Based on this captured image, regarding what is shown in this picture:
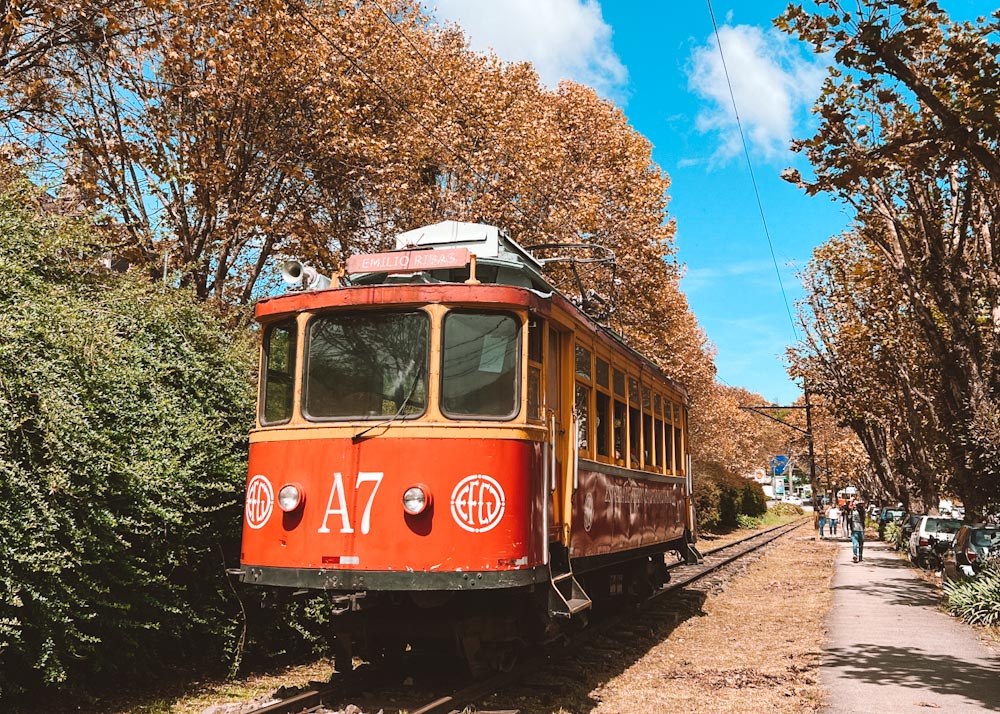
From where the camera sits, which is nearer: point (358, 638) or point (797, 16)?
point (358, 638)

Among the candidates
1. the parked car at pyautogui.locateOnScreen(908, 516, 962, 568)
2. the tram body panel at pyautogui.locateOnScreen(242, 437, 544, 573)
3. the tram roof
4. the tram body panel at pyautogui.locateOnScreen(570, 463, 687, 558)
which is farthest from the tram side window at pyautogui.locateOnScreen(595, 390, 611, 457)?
the parked car at pyautogui.locateOnScreen(908, 516, 962, 568)

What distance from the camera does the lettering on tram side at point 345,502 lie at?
6.69m

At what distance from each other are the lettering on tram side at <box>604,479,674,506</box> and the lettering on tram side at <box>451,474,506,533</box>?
8.45 feet

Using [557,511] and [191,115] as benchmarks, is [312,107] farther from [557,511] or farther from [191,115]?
[557,511]

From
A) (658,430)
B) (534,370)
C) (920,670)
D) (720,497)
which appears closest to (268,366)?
(534,370)

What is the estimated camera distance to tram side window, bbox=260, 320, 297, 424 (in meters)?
7.40

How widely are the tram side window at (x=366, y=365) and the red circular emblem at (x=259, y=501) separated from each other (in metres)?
0.65

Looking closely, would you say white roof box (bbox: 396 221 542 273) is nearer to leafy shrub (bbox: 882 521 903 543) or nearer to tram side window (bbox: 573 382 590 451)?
tram side window (bbox: 573 382 590 451)

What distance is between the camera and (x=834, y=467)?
68188 mm

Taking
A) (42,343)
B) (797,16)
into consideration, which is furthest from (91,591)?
(797,16)

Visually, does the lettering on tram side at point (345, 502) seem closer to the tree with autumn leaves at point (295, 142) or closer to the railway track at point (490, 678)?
the railway track at point (490, 678)

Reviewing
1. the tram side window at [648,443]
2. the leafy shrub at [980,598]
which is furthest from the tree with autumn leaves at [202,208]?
the leafy shrub at [980,598]

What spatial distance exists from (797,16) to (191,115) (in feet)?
33.8

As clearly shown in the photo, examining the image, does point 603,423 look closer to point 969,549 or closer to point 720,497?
point 969,549
